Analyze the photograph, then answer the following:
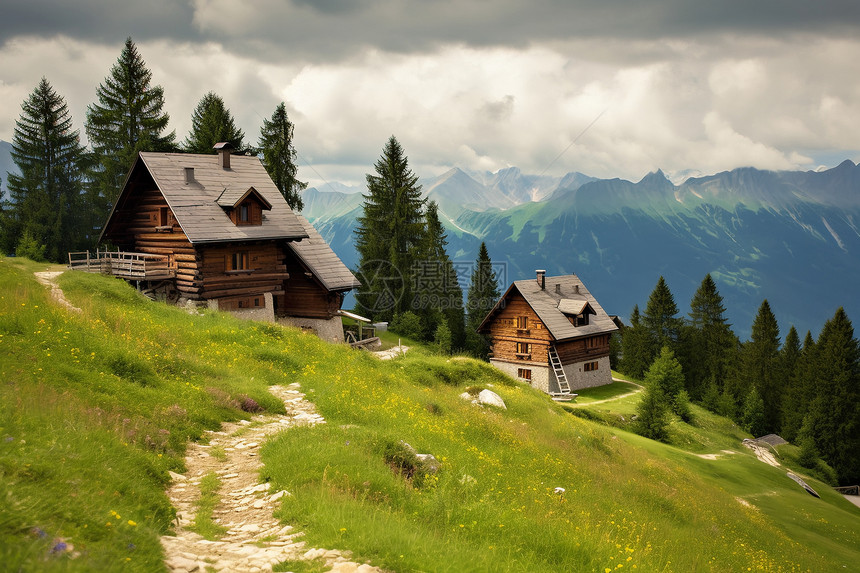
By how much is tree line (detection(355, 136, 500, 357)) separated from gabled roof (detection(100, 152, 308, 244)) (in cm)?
2664

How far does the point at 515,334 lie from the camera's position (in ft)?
181

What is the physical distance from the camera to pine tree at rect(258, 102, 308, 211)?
2213 inches

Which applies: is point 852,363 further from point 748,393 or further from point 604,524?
point 604,524

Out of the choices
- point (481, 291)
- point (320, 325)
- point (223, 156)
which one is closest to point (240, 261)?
point (223, 156)

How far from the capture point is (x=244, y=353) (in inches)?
740

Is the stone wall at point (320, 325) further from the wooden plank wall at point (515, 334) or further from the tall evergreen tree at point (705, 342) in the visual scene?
the tall evergreen tree at point (705, 342)

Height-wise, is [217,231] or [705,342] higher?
[217,231]

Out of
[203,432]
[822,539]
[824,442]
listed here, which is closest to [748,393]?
[824,442]

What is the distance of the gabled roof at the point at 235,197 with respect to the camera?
33250mm

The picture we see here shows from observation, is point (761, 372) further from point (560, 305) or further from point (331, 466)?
point (331, 466)

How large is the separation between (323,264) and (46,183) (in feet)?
120

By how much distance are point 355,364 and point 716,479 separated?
2130 cm

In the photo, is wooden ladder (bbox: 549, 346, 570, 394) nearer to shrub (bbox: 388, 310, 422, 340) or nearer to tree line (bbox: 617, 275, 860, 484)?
tree line (bbox: 617, 275, 860, 484)

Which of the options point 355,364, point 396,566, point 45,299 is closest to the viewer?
point 396,566
